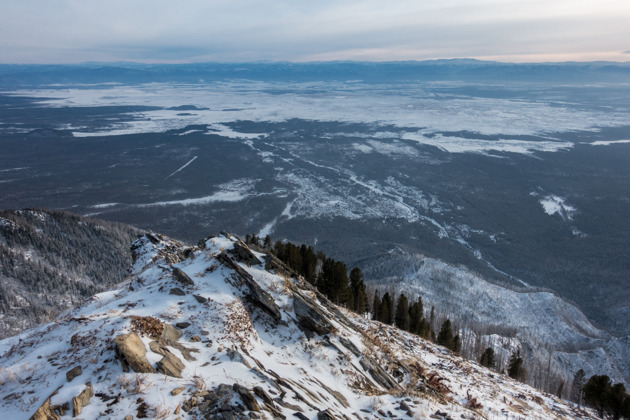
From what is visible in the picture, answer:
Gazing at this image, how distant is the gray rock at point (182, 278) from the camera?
624 inches

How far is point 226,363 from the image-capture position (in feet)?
35.7

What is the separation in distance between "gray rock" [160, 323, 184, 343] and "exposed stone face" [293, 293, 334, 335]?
5629mm

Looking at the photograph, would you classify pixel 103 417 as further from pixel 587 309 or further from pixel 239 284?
pixel 587 309

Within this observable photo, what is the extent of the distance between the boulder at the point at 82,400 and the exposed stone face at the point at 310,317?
8.80 m

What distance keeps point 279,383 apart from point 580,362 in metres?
64.9

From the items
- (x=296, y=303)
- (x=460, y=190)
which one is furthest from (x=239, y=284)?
(x=460, y=190)

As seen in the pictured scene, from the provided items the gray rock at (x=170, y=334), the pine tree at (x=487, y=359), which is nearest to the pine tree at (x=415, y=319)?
the pine tree at (x=487, y=359)

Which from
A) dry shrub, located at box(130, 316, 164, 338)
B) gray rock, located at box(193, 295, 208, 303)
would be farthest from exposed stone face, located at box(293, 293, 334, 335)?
dry shrub, located at box(130, 316, 164, 338)

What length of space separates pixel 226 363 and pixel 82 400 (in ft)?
12.7

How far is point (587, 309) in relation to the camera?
2854 inches

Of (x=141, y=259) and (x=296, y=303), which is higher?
(x=296, y=303)

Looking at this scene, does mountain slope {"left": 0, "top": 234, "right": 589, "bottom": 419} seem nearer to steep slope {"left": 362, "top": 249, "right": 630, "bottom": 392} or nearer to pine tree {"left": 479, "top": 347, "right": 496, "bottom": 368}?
pine tree {"left": 479, "top": 347, "right": 496, "bottom": 368}

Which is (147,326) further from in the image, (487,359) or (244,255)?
(487,359)

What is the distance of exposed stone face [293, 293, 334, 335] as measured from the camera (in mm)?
15712
